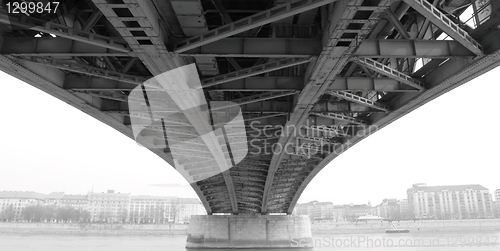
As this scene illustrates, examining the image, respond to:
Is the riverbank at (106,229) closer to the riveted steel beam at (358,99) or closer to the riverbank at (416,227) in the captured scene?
the riverbank at (416,227)

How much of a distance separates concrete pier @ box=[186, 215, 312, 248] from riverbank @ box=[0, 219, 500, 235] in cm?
3791

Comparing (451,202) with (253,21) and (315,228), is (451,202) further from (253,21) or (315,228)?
(253,21)

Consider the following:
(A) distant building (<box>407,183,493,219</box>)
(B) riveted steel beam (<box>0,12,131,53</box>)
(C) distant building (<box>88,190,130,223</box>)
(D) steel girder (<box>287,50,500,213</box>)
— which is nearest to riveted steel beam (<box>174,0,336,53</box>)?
(B) riveted steel beam (<box>0,12,131,53</box>)

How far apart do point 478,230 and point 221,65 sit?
85.3 meters

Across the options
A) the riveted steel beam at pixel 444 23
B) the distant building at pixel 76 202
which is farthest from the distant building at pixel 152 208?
the riveted steel beam at pixel 444 23

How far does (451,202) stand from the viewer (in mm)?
117250

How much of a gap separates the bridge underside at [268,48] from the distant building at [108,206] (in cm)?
13128

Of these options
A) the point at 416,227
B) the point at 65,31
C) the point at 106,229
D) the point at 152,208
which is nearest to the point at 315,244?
the point at 416,227

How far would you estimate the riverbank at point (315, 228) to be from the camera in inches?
3019

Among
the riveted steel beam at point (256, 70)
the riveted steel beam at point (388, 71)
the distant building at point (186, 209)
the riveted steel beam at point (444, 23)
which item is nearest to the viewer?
the riveted steel beam at point (444, 23)

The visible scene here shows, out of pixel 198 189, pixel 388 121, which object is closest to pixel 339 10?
pixel 388 121

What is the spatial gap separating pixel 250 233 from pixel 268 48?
3465 cm

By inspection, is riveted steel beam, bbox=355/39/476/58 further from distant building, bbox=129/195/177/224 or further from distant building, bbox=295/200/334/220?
distant building, bbox=295/200/334/220

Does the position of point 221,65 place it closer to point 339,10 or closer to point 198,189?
point 339,10
